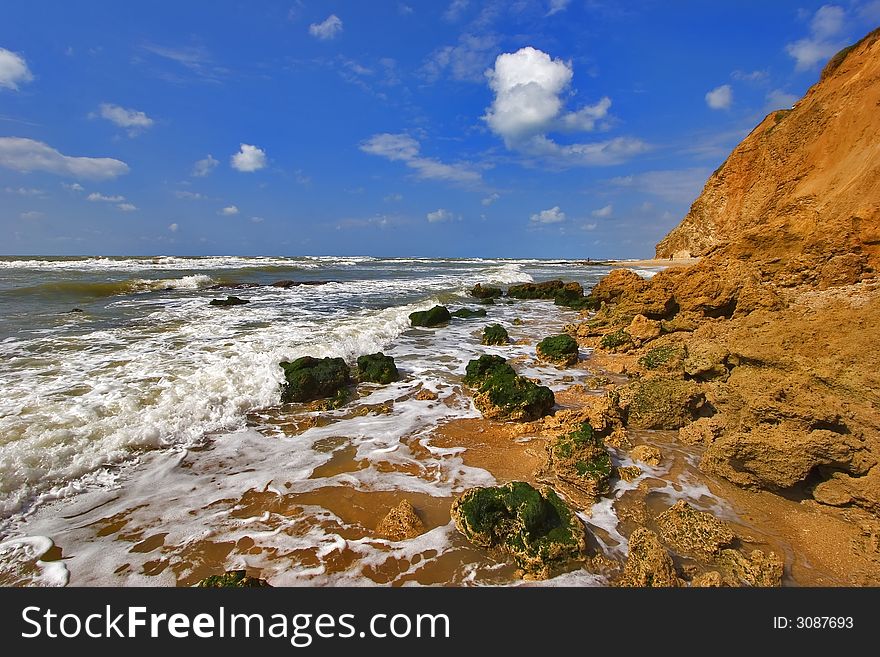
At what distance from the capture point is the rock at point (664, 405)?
478 cm

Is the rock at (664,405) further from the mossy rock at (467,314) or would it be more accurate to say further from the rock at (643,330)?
the mossy rock at (467,314)

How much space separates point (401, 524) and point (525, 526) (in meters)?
1.06

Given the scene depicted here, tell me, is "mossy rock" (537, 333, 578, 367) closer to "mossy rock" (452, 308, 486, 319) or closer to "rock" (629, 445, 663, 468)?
"rock" (629, 445, 663, 468)

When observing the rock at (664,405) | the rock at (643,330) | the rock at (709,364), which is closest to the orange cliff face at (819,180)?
the rock at (643,330)

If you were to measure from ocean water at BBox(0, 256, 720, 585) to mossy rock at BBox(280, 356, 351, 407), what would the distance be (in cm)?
25

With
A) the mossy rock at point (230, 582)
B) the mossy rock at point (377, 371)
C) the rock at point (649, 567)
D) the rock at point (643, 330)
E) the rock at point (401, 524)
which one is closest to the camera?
the mossy rock at point (230, 582)

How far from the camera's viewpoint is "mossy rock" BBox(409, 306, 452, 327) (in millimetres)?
11737

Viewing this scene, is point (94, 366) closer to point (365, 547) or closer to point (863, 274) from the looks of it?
point (365, 547)

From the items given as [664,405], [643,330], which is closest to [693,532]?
[664,405]

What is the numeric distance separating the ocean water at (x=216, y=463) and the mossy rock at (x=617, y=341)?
1.71m

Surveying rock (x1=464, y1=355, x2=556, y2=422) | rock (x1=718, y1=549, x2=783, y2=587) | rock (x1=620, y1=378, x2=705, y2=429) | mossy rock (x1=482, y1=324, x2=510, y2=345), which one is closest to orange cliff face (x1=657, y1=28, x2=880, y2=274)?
rock (x1=620, y1=378, x2=705, y2=429)

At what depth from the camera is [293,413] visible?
18.6 ft

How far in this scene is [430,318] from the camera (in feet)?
38.6

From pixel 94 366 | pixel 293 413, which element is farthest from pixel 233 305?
pixel 293 413
